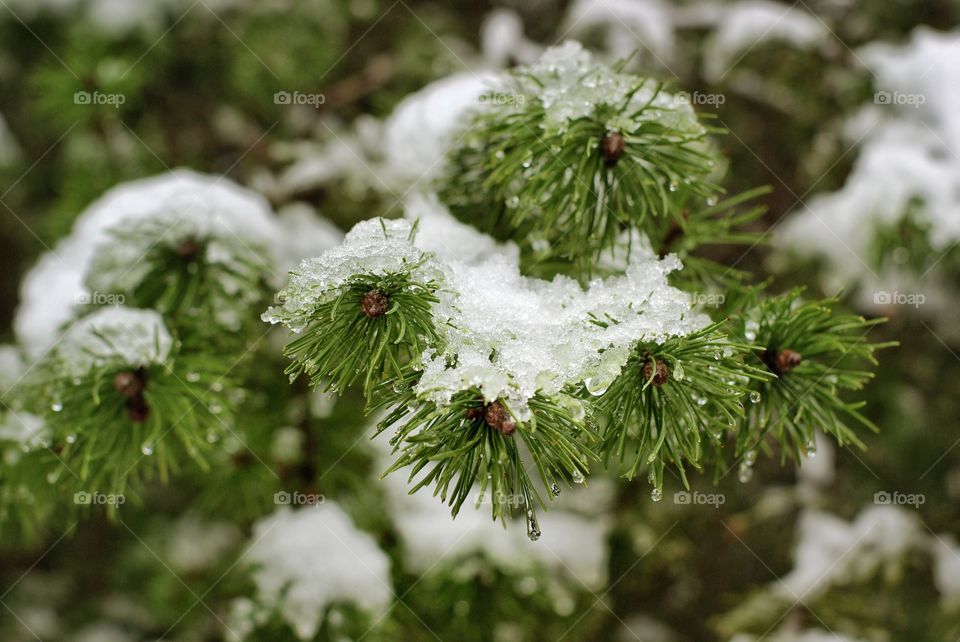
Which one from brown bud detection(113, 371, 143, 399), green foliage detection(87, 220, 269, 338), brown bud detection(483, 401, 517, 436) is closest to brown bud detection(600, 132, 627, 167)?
brown bud detection(483, 401, 517, 436)

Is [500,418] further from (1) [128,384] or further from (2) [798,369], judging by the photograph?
(1) [128,384]

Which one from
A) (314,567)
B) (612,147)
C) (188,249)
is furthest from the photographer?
(314,567)

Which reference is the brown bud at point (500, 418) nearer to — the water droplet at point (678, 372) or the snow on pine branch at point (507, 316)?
the snow on pine branch at point (507, 316)

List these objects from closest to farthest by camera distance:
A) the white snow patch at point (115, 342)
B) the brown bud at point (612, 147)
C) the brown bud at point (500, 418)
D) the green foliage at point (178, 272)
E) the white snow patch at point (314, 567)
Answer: the brown bud at point (500, 418), the brown bud at point (612, 147), the white snow patch at point (115, 342), the green foliage at point (178, 272), the white snow patch at point (314, 567)

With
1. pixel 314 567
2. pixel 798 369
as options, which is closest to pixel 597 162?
pixel 798 369

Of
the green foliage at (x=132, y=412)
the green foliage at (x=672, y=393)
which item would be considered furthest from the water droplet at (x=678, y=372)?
the green foliage at (x=132, y=412)

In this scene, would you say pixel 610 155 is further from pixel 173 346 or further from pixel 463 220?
pixel 173 346
